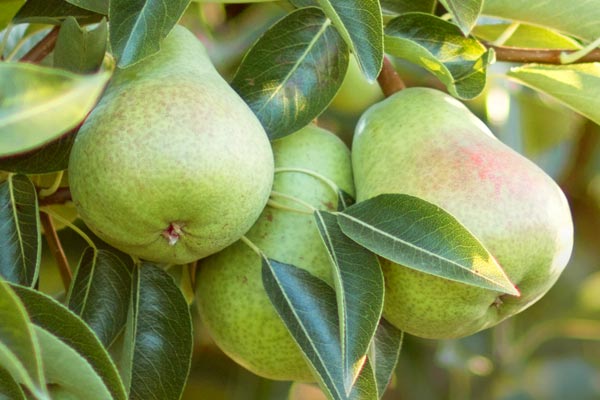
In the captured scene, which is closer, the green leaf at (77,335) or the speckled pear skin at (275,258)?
the green leaf at (77,335)

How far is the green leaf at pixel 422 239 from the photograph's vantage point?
0.95 m

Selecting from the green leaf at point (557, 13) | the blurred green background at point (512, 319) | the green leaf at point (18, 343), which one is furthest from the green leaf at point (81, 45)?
the blurred green background at point (512, 319)

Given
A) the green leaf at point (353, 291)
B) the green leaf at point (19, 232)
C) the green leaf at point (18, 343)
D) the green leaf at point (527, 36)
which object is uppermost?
the green leaf at point (18, 343)

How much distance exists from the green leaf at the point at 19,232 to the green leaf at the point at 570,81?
1.81 ft

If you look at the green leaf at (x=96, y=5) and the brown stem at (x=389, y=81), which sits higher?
the green leaf at (x=96, y=5)

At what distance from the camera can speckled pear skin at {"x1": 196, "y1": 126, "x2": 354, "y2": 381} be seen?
3.61 ft

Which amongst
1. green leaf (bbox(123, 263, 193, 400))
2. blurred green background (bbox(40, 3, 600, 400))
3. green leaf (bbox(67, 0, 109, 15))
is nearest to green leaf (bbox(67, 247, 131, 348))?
green leaf (bbox(123, 263, 193, 400))

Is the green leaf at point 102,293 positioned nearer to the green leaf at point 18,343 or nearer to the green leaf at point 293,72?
the green leaf at point 293,72

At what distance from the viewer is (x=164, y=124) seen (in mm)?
928

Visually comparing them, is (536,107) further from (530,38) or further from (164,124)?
(164,124)

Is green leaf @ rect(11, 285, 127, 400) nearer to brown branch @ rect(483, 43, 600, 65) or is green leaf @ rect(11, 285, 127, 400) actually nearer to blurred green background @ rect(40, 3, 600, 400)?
brown branch @ rect(483, 43, 600, 65)

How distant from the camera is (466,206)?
3.37 ft

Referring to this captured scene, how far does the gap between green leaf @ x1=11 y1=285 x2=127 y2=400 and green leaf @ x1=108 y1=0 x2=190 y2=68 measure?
23 centimetres

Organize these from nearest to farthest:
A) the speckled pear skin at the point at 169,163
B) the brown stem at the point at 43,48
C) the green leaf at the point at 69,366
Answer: the green leaf at the point at 69,366 < the speckled pear skin at the point at 169,163 < the brown stem at the point at 43,48
